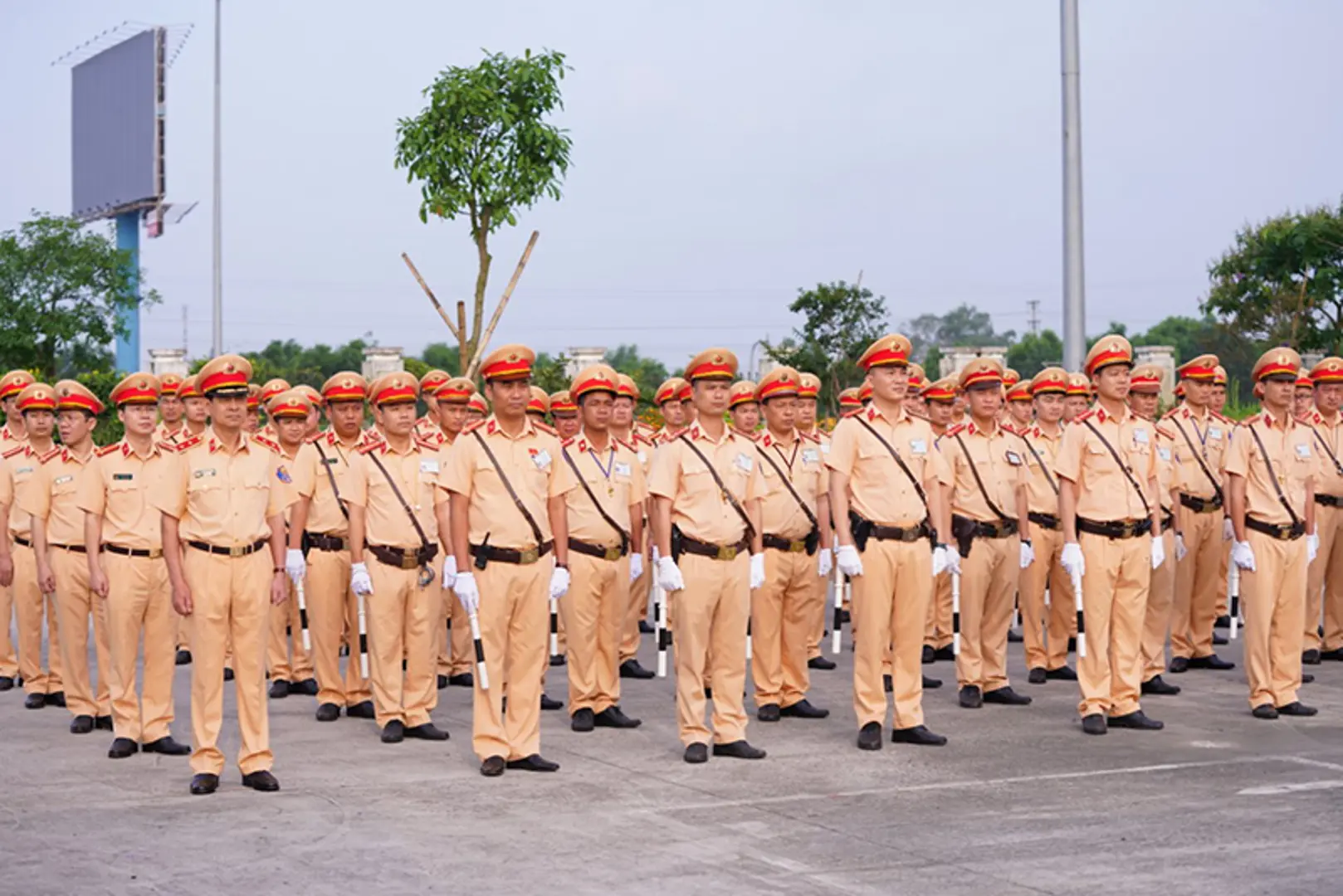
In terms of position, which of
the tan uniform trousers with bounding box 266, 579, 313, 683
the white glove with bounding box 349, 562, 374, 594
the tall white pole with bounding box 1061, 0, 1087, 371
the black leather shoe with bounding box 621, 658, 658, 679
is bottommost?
the black leather shoe with bounding box 621, 658, 658, 679

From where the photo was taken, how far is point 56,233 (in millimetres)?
39062

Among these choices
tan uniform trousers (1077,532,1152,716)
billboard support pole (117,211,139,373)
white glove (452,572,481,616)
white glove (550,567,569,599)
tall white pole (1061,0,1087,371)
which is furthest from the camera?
billboard support pole (117,211,139,373)

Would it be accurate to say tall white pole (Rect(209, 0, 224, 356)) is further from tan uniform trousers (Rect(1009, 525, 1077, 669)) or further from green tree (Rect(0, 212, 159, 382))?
tan uniform trousers (Rect(1009, 525, 1077, 669))

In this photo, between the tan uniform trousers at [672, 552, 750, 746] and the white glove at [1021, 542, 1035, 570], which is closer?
the tan uniform trousers at [672, 552, 750, 746]

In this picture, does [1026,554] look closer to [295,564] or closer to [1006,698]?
[1006,698]

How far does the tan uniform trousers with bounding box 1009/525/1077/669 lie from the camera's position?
12.9 m

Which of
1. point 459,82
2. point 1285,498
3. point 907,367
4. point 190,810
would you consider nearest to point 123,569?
point 190,810

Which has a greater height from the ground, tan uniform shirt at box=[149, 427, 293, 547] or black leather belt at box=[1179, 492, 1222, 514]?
tan uniform shirt at box=[149, 427, 293, 547]

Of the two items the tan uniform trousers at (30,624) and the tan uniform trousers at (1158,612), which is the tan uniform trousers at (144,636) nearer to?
the tan uniform trousers at (30,624)

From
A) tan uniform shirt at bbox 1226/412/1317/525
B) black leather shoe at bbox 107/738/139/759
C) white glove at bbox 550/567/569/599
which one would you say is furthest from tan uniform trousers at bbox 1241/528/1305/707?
black leather shoe at bbox 107/738/139/759

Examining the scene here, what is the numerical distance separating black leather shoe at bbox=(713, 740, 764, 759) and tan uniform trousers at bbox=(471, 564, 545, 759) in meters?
1.07

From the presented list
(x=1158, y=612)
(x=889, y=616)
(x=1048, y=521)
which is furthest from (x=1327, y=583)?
(x=889, y=616)

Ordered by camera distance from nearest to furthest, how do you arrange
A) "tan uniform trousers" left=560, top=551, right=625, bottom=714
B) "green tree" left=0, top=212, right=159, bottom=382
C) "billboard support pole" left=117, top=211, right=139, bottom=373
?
"tan uniform trousers" left=560, top=551, right=625, bottom=714, "green tree" left=0, top=212, right=159, bottom=382, "billboard support pole" left=117, top=211, right=139, bottom=373

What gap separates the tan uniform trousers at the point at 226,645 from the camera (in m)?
9.05
